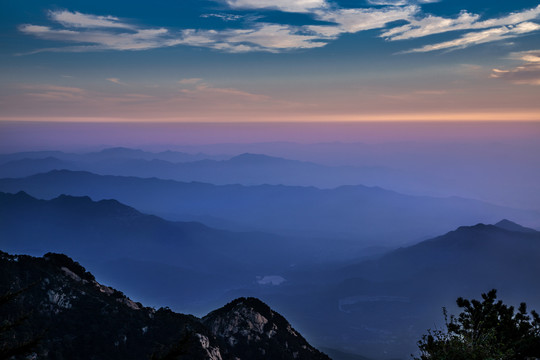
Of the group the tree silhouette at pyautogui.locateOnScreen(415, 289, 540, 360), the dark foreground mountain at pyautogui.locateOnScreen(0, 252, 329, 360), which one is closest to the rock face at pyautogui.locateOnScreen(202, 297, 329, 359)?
the dark foreground mountain at pyautogui.locateOnScreen(0, 252, 329, 360)

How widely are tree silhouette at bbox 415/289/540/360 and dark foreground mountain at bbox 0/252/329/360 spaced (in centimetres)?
2758

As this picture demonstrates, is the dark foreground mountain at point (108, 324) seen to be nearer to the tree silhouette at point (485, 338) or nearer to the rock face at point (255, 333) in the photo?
the rock face at point (255, 333)

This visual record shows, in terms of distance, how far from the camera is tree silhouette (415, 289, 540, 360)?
Result: 2672 centimetres

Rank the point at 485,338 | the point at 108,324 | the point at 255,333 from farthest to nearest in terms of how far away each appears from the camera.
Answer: the point at 255,333 → the point at 108,324 → the point at 485,338

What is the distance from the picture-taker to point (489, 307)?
37344 mm

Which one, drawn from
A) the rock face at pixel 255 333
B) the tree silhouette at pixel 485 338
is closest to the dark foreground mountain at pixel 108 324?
the rock face at pixel 255 333

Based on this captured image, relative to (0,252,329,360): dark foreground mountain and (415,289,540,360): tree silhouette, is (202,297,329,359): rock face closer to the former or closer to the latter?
(0,252,329,360): dark foreground mountain

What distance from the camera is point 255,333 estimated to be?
229 ft

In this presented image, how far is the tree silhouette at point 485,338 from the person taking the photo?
26719 mm

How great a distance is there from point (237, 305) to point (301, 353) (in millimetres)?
14222

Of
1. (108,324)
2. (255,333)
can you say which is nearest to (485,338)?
(255,333)

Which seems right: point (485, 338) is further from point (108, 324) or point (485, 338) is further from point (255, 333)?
point (108, 324)

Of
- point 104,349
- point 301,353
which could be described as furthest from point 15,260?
point 301,353

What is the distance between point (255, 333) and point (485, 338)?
46.3 m
